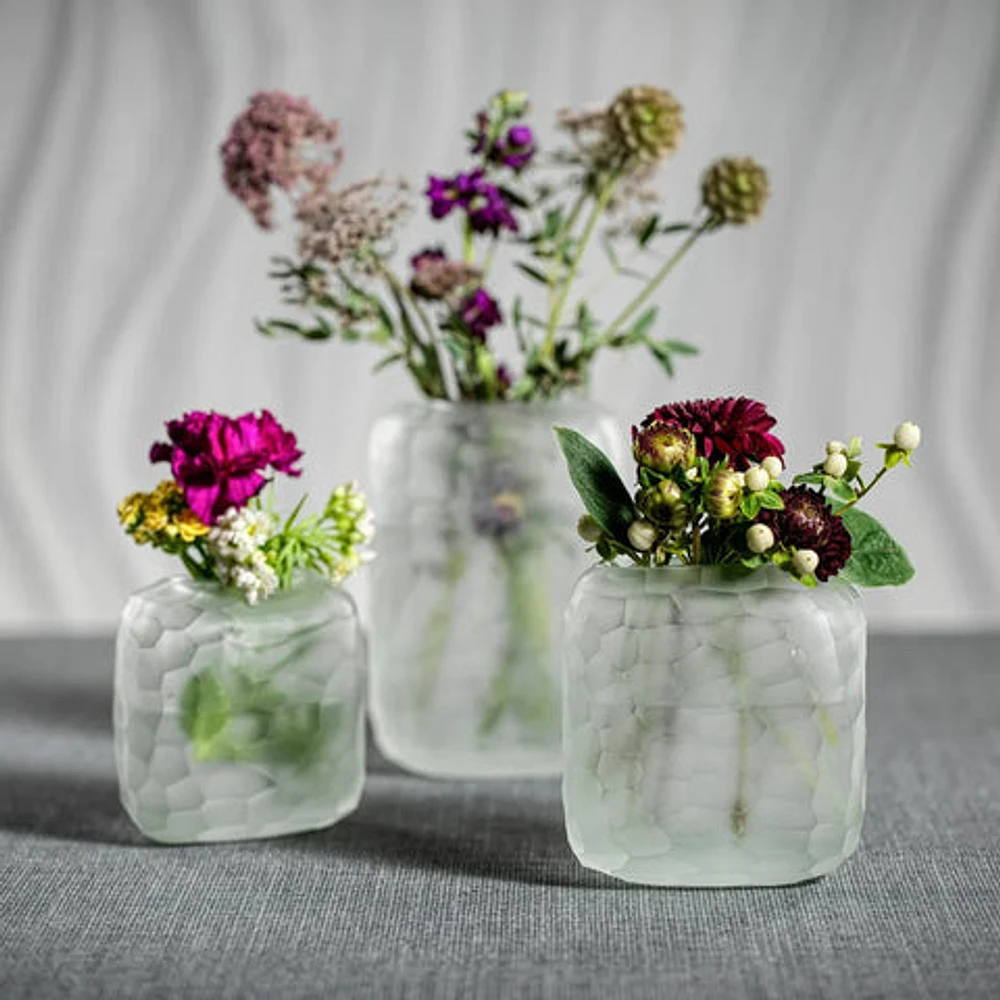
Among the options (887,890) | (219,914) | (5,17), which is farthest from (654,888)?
(5,17)

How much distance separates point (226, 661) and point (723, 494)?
1.03 ft

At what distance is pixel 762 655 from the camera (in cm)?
87

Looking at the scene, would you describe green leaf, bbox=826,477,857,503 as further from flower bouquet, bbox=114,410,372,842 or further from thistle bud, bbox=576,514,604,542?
flower bouquet, bbox=114,410,372,842

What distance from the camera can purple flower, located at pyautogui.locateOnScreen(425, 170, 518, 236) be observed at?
1148 millimetres

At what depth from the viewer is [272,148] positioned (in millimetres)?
1136

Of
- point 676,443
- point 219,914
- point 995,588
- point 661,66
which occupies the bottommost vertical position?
point 995,588

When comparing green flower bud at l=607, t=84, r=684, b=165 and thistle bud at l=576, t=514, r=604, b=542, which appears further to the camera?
green flower bud at l=607, t=84, r=684, b=165

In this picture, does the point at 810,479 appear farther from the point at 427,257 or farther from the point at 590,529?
the point at 427,257

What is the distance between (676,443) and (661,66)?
1.03 metres

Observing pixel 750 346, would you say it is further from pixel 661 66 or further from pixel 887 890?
pixel 887 890

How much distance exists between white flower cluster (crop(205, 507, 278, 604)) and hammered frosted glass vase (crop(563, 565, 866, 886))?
0.20 meters

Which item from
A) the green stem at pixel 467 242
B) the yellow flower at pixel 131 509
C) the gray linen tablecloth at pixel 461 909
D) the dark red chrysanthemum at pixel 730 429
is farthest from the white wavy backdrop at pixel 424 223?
the dark red chrysanthemum at pixel 730 429

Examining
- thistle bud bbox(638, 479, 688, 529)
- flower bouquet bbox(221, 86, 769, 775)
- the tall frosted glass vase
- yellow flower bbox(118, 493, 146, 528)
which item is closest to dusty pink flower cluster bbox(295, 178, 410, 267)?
flower bouquet bbox(221, 86, 769, 775)

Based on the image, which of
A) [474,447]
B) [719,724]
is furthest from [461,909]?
[474,447]
